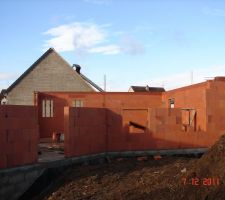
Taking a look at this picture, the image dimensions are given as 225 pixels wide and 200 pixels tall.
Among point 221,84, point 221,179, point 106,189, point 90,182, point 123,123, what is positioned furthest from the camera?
point 221,84

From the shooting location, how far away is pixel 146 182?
29.4ft

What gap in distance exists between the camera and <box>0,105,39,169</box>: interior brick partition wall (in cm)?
926

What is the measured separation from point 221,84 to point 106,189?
8295 mm

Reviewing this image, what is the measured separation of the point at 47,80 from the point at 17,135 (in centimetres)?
2155

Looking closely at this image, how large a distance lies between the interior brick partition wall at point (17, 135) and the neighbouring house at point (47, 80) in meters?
19.7

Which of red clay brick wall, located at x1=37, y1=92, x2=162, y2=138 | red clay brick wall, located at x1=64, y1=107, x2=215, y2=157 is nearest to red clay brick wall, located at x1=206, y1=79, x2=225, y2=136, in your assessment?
red clay brick wall, located at x1=64, y1=107, x2=215, y2=157

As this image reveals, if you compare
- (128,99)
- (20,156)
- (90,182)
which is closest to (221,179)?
(90,182)

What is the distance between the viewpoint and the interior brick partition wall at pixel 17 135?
30.4ft

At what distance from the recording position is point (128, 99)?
870 inches

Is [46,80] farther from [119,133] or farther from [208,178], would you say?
[208,178]

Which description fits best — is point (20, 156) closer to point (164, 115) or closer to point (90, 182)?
point (90, 182)

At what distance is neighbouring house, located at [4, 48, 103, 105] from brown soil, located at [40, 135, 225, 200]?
19.8 metres

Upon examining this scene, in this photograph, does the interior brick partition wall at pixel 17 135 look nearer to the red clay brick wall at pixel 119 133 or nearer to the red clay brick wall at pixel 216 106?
the red clay brick wall at pixel 119 133
